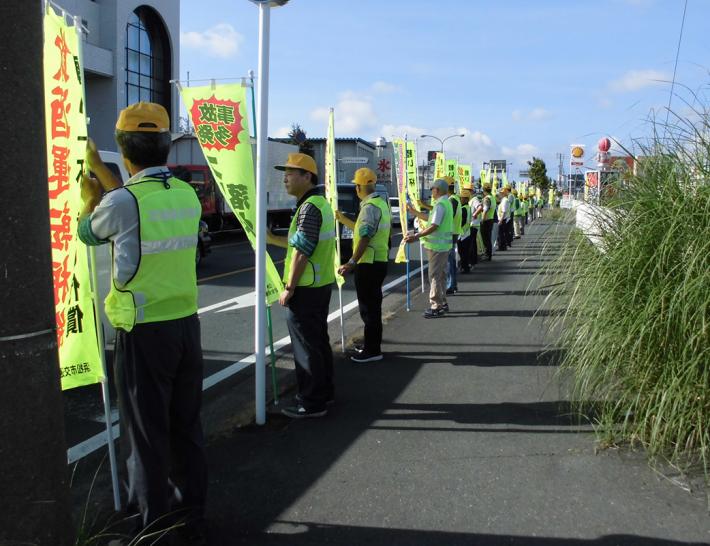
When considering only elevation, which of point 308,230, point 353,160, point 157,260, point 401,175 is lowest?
point 157,260

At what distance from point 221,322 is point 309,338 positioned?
14.0 feet

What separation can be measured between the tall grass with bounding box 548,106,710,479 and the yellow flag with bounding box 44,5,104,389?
2992 mm

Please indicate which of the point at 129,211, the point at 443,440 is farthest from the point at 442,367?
the point at 129,211

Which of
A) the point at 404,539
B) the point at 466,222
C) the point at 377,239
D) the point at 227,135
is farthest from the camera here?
the point at 466,222

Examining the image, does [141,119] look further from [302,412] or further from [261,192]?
[302,412]

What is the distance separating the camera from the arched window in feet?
113

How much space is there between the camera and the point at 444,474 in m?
3.97

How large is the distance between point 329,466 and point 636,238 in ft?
7.68

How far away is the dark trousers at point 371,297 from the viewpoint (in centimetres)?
668

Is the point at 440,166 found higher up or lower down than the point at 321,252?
higher up

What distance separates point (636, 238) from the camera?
416 cm

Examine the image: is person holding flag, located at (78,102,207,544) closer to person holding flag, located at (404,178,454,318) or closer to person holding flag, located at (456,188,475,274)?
person holding flag, located at (404,178,454,318)

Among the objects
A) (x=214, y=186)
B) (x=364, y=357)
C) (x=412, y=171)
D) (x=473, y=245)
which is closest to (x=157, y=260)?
(x=364, y=357)

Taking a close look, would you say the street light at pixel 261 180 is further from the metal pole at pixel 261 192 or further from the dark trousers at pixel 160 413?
the dark trousers at pixel 160 413
